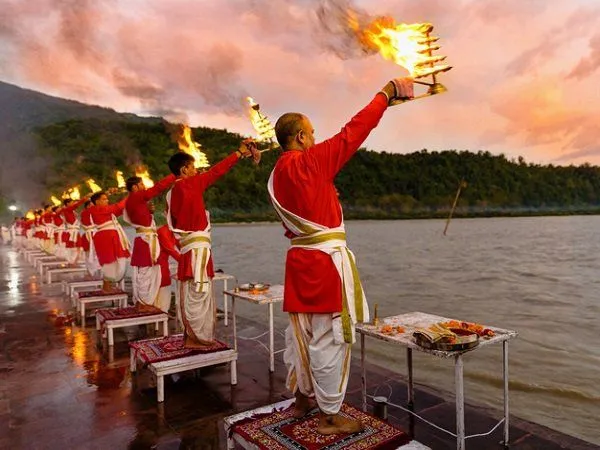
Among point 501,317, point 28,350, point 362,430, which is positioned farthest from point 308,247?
point 501,317

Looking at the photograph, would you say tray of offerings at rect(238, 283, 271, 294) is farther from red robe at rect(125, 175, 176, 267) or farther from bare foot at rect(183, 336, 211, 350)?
red robe at rect(125, 175, 176, 267)

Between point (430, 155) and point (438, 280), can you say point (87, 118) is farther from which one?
point (438, 280)

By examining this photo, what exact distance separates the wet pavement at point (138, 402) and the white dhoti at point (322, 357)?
1.06m

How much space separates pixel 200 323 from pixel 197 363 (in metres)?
0.49

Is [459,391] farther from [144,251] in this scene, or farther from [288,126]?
[144,251]

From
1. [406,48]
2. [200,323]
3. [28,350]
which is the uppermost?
[406,48]

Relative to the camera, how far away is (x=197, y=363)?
15.4ft

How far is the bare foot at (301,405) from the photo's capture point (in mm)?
3383

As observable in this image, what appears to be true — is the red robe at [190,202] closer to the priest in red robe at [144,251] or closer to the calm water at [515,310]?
the priest in red robe at [144,251]

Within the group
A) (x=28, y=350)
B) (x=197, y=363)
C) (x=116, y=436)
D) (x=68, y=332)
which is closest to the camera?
(x=116, y=436)

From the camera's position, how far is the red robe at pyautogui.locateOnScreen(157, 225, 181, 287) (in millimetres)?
7000

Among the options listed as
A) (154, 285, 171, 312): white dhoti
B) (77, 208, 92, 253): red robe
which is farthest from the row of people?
(77, 208, 92, 253): red robe

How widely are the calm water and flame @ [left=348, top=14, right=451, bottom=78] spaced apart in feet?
16.3

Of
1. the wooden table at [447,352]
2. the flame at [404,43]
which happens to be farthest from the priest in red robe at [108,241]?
the flame at [404,43]
